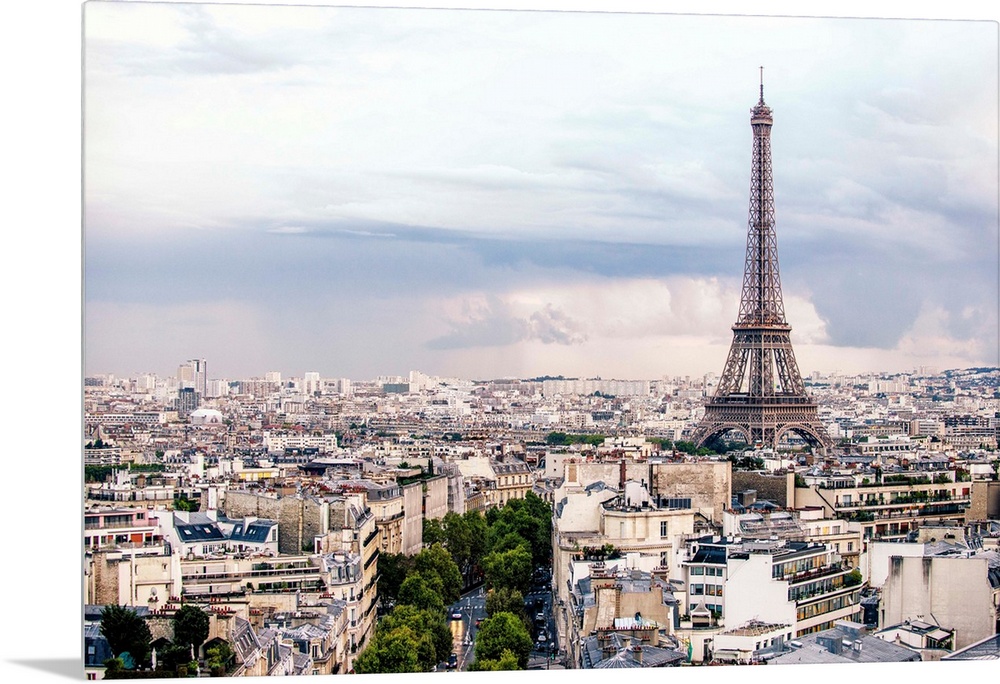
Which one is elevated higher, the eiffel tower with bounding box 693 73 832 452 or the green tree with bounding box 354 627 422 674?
the eiffel tower with bounding box 693 73 832 452

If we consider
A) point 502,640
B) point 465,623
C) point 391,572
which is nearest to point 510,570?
point 391,572

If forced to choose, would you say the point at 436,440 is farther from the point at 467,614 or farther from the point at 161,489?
the point at 467,614

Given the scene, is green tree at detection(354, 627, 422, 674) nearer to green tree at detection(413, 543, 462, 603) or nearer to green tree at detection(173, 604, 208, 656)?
green tree at detection(173, 604, 208, 656)

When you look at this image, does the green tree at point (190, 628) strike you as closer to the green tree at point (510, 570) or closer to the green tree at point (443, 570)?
the green tree at point (443, 570)

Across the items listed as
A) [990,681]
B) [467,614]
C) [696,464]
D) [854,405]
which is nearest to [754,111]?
[696,464]

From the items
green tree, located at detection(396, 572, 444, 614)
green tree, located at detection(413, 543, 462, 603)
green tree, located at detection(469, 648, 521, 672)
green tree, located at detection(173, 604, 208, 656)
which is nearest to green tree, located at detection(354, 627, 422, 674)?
green tree, located at detection(469, 648, 521, 672)
